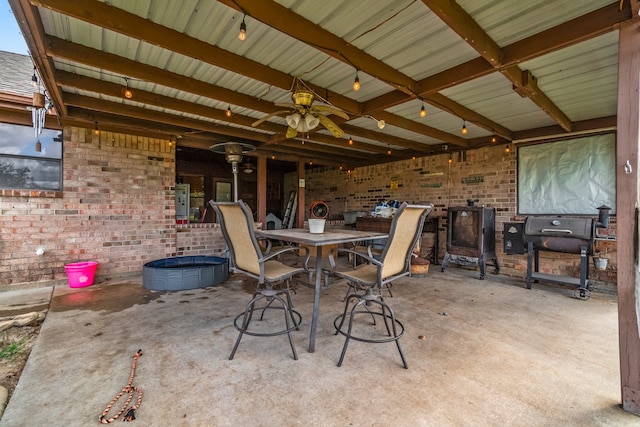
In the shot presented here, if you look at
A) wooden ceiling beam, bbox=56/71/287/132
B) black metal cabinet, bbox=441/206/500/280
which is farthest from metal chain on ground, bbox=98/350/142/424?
black metal cabinet, bbox=441/206/500/280

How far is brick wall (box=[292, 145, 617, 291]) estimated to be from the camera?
4.93m

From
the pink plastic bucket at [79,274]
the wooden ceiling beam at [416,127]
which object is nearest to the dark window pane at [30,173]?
the pink plastic bucket at [79,274]

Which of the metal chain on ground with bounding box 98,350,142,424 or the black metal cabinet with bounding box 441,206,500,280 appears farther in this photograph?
the black metal cabinet with bounding box 441,206,500,280

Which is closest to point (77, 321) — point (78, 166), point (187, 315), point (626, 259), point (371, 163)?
point (187, 315)

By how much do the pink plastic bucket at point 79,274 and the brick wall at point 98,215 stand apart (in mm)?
391

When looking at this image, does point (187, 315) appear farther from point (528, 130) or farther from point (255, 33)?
point (528, 130)

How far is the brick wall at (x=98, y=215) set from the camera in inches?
170

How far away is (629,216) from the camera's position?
1784 mm

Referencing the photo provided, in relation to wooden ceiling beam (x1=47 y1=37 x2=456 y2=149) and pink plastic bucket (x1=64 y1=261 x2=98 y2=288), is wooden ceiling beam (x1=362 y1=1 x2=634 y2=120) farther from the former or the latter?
pink plastic bucket (x1=64 y1=261 x2=98 y2=288)

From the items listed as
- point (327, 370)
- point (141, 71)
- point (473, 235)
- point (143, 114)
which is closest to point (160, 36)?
point (141, 71)

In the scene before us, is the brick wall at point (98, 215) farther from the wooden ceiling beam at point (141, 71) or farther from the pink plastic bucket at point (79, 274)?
the wooden ceiling beam at point (141, 71)

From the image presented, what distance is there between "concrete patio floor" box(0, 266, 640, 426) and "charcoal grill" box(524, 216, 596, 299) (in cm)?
67

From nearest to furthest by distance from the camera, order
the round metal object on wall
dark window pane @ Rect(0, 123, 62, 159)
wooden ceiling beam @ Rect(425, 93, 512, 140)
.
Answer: wooden ceiling beam @ Rect(425, 93, 512, 140) < dark window pane @ Rect(0, 123, 62, 159) < the round metal object on wall

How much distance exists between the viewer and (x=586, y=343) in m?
2.65
